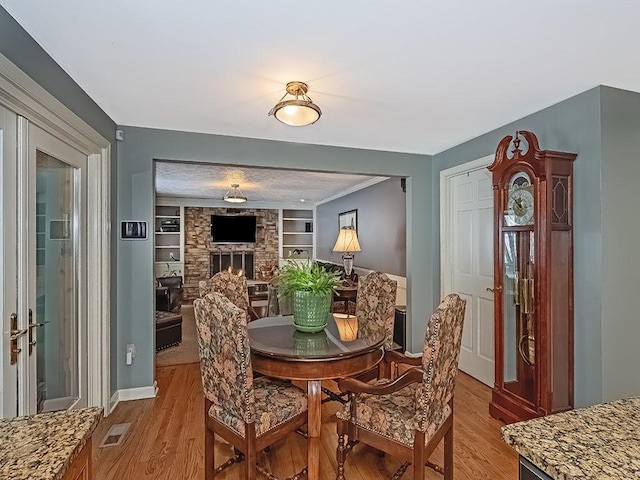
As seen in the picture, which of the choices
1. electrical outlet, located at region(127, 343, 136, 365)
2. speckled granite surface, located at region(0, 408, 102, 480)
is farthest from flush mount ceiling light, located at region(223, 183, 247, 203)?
speckled granite surface, located at region(0, 408, 102, 480)

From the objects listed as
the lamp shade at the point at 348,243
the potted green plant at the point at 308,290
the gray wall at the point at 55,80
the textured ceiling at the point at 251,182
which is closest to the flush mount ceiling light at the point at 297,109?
the potted green plant at the point at 308,290

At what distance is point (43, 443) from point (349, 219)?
6.35 metres

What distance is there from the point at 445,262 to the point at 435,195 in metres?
0.77

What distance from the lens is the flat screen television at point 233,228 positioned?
8844 mm

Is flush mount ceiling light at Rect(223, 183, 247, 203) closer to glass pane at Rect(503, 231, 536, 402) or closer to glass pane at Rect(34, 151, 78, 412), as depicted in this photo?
glass pane at Rect(34, 151, 78, 412)

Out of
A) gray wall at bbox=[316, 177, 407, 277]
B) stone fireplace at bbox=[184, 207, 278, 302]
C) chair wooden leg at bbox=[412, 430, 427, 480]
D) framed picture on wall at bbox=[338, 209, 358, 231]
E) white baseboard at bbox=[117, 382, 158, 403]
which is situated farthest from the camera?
stone fireplace at bbox=[184, 207, 278, 302]

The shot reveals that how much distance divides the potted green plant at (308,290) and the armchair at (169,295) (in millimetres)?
4010

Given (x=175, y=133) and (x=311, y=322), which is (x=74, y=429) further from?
(x=175, y=133)

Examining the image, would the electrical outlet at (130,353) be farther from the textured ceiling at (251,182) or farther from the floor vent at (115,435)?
the textured ceiling at (251,182)

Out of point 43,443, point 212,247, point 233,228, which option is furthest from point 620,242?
point 212,247

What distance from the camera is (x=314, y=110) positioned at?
7.44 feet

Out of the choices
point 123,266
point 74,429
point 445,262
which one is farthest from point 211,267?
point 74,429

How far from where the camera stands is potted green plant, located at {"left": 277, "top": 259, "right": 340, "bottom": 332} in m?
2.36

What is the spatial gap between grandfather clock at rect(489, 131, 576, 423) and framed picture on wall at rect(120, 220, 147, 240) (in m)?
2.94
